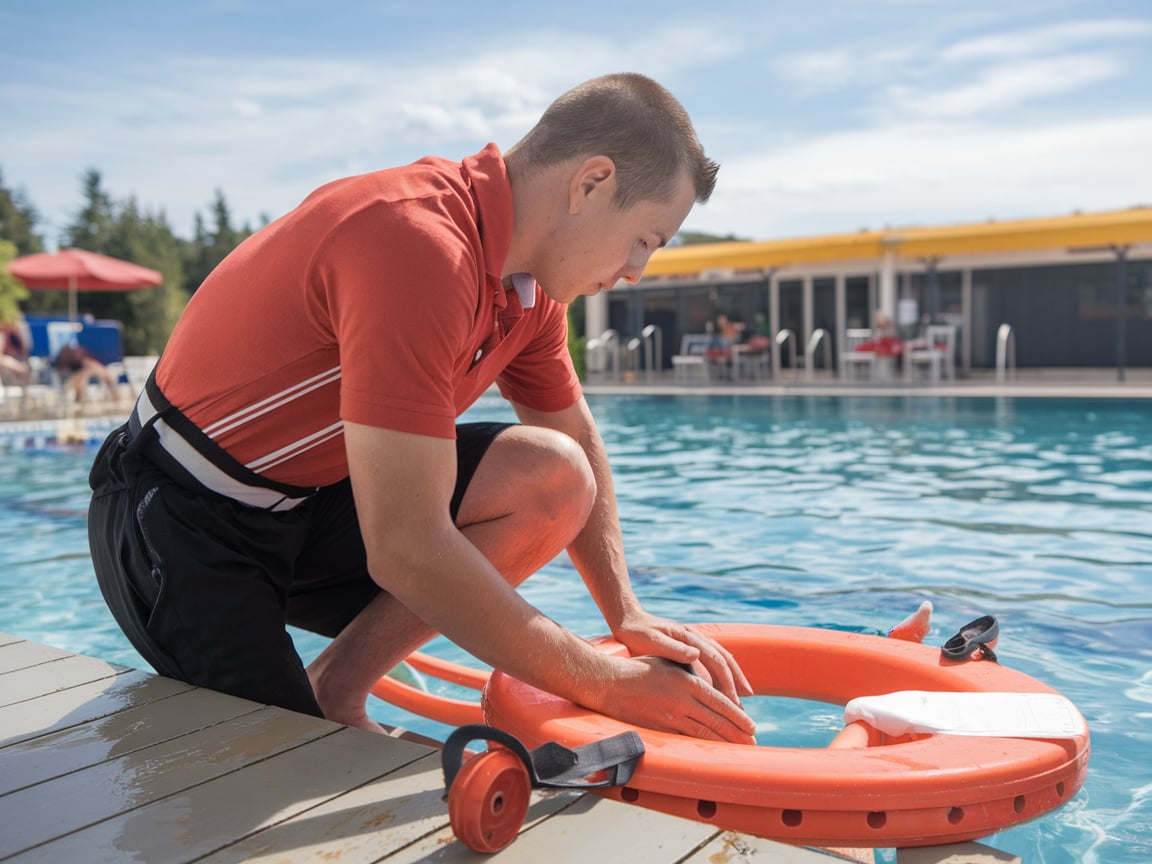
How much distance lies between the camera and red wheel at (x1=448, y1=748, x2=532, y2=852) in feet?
3.20

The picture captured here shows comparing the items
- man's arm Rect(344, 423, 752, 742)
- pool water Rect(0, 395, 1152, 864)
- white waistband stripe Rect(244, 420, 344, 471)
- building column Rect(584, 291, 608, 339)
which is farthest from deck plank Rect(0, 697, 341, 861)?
building column Rect(584, 291, 608, 339)

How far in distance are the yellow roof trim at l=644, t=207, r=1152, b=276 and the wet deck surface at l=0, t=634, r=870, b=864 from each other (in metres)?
12.7

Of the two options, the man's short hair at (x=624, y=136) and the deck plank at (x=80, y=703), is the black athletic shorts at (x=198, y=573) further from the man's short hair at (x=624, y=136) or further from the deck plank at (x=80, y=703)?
the man's short hair at (x=624, y=136)

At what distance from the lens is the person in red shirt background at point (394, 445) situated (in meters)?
1.26

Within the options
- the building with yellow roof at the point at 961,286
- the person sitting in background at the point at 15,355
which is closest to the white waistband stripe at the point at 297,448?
the person sitting in background at the point at 15,355

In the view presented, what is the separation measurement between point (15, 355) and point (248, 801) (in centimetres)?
1769

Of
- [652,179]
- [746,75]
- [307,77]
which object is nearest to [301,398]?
[652,179]

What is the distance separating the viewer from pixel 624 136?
143 centimetres

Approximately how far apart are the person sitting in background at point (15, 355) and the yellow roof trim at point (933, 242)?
890 centimetres

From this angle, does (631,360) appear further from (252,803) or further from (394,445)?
(252,803)

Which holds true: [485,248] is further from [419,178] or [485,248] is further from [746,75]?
[746,75]

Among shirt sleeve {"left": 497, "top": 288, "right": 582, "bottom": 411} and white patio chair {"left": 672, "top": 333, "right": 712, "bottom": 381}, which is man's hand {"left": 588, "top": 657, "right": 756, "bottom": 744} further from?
white patio chair {"left": 672, "top": 333, "right": 712, "bottom": 381}

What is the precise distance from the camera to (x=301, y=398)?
1.47 m

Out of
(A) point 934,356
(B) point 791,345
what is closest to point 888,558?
(A) point 934,356
